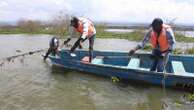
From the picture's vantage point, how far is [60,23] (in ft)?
113

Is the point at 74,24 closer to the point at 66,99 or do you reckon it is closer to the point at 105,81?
the point at 105,81

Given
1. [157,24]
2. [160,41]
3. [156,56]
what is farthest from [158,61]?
[157,24]

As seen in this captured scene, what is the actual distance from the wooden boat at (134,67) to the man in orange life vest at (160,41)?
0.41m

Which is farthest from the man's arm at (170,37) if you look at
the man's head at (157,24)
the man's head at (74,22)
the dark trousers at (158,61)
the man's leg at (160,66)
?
the man's head at (74,22)

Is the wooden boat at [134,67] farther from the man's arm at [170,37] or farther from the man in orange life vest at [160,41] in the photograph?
the man's arm at [170,37]

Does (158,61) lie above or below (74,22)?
below

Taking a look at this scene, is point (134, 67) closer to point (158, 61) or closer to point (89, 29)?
point (158, 61)

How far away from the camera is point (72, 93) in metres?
9.62

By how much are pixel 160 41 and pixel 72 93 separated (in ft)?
10.0

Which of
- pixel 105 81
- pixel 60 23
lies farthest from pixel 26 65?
pixel 60 23

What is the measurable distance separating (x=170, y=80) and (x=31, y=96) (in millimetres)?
4132

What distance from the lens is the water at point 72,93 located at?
8.44 metres

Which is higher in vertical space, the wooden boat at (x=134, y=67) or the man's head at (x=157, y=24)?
the man's head at (x=157, y=24)

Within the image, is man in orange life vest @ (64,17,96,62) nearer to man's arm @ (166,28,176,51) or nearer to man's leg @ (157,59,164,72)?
man's leg @ (157,59,164,72)
